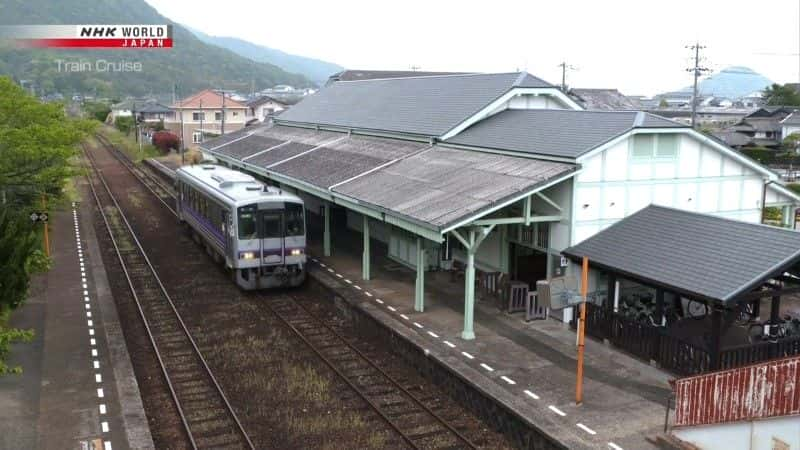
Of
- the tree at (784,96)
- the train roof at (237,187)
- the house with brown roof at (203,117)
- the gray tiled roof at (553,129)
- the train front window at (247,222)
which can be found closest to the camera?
the gray tiled roof at (553,129)

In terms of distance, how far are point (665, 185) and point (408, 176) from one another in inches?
224

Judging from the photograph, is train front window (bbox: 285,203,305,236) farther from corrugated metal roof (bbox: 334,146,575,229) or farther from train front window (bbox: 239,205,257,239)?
corrugated metal roof (bbox: 334,146,575,229)

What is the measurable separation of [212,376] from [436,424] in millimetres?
4158

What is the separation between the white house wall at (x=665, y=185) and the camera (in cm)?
1346

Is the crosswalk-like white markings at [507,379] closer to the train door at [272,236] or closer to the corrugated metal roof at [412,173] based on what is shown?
the corrugated metal roof at [412,173]

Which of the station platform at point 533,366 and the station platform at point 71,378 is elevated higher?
the station platform at point 533,366

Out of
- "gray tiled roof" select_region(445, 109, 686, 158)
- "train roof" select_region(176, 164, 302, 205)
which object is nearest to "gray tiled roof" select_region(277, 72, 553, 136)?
"gray tiled roof" select_region(445, 109, 686, 158)

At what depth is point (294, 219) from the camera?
16609mm

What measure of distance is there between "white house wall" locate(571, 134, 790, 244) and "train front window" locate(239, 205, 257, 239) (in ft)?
24.6

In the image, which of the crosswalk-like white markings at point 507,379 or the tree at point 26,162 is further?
the tree at point 26,162

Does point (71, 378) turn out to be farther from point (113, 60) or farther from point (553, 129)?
point (113, 60)

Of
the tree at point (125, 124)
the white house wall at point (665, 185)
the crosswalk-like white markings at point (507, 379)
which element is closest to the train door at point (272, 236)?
the white house wall at point (665, 185)

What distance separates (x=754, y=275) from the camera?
10.2 m

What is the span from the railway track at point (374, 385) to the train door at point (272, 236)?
3.67ft
